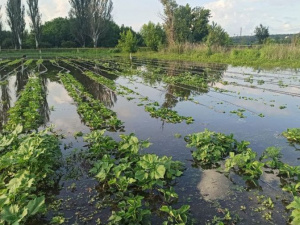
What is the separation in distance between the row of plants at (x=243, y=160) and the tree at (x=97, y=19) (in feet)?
157

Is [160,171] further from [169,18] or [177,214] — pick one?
[169,18]

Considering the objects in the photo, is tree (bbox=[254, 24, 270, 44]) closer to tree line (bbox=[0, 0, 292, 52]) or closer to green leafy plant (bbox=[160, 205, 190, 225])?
tree line (bbox=[0, 0, 292, 52])

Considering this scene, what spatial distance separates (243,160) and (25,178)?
3536 mm

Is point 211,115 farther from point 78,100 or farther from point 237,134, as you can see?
point 78,100

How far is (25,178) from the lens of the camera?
359 centimetres

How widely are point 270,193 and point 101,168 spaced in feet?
8.91

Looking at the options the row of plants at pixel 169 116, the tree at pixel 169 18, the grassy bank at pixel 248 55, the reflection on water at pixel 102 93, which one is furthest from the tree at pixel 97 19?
the row of plants at pixel 169 116

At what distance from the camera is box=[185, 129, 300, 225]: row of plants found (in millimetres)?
4395

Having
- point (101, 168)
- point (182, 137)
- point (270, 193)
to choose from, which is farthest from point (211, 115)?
point (101, 168)

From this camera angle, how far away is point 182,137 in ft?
21.2

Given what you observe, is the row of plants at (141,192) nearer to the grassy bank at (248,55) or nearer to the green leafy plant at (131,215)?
the green leafy plant at (131,215)

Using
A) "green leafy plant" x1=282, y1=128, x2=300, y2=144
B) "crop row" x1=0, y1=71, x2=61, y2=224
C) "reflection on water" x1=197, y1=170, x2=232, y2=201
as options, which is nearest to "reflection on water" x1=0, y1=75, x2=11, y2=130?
"crop row" x1=0, y1=71, x2=61, y2=224

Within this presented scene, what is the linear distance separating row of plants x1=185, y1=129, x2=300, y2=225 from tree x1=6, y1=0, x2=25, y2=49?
4911 centimetres

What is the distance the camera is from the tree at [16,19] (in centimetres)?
4516
